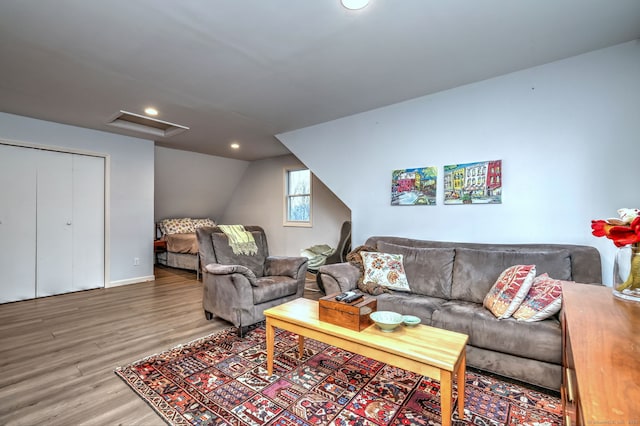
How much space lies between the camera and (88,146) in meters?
4.39

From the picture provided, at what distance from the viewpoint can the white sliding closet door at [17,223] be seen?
3775mm

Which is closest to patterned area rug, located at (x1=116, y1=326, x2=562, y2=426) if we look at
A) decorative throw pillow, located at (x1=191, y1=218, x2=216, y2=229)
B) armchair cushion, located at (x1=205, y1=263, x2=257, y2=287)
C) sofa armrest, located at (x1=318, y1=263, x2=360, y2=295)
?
sofa armrest, located at (x1=318, y1=263, x2=360, y2=295)

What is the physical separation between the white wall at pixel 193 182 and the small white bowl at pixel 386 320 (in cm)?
538

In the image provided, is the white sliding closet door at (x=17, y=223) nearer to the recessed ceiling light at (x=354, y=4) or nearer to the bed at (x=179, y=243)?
the bed at (x=179, y=243)

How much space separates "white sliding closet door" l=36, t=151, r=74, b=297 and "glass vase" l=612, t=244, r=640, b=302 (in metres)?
5.75

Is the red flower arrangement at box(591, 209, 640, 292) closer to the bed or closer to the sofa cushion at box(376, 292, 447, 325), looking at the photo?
the sofa cushion at box(376, 292, 447, 325)

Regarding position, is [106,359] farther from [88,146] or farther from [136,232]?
[88,146]

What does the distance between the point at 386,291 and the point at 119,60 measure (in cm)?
305

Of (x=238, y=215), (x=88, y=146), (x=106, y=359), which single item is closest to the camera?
(x=106, y=359)

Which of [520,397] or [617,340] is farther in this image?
[520,397]

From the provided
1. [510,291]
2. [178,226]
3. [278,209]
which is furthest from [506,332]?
[178,226]

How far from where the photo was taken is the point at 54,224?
4172 millimetres

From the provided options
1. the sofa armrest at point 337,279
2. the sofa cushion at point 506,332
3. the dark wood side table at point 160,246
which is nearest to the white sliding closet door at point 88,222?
the dark wood side table at point 160,246

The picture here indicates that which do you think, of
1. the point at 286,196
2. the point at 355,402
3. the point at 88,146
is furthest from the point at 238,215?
the point at 355,402
